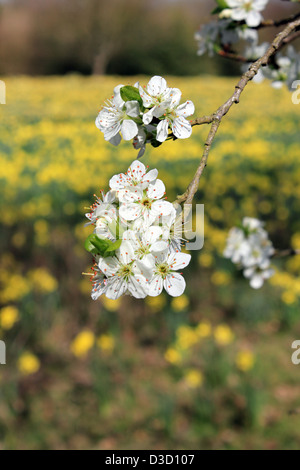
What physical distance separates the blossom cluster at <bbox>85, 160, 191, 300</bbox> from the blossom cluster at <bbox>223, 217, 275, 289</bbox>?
133 cm

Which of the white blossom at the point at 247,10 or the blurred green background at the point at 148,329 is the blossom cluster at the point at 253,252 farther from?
the white blossom at the point at 247,10

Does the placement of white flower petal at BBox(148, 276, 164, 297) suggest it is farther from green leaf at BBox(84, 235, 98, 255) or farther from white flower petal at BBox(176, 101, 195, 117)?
white flower petal at BBox(176, 101, 195, 117)

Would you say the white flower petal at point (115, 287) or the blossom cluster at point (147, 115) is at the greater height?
the blossom cluster at point (147, 115)

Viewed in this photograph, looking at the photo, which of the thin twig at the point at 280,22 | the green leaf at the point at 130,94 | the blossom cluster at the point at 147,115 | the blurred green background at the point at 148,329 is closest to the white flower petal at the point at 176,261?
the blossom cluster at the point at 147,115

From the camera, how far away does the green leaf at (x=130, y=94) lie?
3.06 ft

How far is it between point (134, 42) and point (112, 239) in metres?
31.9

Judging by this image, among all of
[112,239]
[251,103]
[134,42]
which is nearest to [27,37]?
[134,42]

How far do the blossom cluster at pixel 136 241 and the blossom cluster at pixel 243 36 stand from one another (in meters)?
0.89

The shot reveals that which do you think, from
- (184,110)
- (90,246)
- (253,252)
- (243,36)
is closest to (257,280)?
(253,252)

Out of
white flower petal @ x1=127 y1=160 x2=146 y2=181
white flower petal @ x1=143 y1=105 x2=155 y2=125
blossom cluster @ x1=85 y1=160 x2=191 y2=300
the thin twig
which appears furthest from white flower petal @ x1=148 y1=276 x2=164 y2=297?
the thin twig

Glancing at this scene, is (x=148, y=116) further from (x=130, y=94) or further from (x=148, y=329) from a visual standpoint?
(x=148, y=329)

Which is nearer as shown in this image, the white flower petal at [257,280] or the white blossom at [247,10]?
the white blossom at [247,10]

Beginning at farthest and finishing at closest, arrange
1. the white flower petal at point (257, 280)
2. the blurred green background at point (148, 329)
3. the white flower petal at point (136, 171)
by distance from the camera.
A: the blurred green background at point (148, 329), the white flower petal at point (257, 280), the white flower petal at point (136, 171)

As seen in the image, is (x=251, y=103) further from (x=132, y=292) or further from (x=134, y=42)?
(x=134, y=42)
